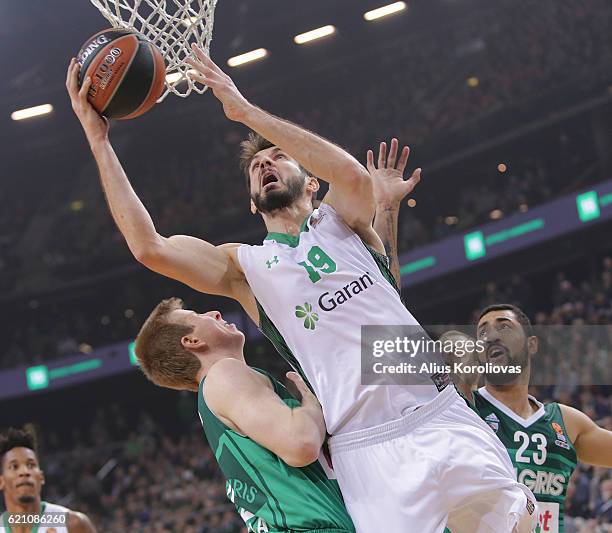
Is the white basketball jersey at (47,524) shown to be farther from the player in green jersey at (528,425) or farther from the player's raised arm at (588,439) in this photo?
the player's raised arm at (588,439)

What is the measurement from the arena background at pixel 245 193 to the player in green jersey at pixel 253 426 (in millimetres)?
10032

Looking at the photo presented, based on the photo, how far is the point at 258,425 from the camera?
110 inches

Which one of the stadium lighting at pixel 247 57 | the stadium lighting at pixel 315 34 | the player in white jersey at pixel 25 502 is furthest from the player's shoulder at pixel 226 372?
the stadium lighting at pixel 315 34

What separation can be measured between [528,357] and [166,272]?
2.33 meters

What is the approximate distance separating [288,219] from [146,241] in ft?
1.81

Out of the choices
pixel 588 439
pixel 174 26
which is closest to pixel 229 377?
pixel 174 26

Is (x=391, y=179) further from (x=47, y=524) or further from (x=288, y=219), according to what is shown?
(x=47, y=524)

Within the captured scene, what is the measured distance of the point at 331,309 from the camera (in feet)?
10.0

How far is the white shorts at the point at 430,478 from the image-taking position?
2811 mm

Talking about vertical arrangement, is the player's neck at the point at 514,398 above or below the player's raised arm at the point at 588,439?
above

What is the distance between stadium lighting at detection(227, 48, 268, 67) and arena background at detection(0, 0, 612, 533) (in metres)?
0.16

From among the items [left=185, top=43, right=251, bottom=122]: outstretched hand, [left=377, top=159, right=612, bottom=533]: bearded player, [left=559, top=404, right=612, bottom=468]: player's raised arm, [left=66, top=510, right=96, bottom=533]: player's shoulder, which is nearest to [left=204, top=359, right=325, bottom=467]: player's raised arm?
[left=185, top=43, right=251, bottom=122]: outstretched hand

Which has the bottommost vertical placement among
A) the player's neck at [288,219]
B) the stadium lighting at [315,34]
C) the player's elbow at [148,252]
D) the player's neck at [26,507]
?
the player's neck at [26,507]

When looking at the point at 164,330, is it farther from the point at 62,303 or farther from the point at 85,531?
the point at 62,303
